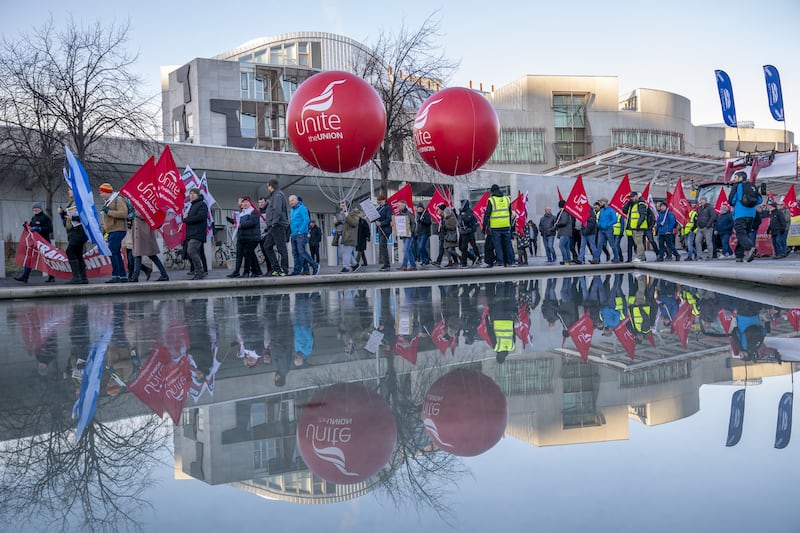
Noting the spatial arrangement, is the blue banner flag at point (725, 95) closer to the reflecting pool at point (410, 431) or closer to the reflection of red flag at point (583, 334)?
the reflection of red flag at point (583, 334)

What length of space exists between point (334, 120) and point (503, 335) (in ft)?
27.9

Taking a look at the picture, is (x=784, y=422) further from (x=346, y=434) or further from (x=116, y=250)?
(x=116, y=250)

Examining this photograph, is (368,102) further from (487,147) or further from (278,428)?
(278,428)

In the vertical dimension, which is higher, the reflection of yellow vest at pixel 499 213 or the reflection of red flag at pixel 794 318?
the reflection of yellow vest at pixel 499 213

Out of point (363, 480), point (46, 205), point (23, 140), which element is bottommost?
point (363, 480)

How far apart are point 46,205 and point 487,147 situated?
14.5 meters

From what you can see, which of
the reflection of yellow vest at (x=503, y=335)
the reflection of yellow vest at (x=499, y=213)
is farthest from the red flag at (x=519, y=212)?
the reflection of yellow vest at (x=503, y=335)

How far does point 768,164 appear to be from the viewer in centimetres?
2231

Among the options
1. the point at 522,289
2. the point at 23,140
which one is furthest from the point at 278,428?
the point at 23,140

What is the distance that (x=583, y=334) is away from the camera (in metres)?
5.07

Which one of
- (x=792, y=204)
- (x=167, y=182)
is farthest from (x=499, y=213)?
(x=792, y=204)

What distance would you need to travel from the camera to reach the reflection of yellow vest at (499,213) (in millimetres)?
15891

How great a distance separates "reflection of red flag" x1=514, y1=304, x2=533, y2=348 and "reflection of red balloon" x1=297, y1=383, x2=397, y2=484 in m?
1.76

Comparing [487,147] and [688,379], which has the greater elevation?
[487,147]
